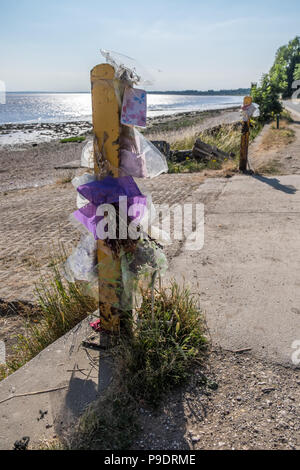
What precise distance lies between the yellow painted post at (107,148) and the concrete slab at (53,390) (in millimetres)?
315

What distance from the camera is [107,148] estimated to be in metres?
2.43

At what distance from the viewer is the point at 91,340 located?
9.01ft

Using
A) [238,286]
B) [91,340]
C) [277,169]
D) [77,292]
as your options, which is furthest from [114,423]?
[277,169]

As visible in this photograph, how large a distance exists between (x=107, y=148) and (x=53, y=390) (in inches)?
64.8

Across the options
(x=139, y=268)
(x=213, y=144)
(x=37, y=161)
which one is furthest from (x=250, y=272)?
(x=37, y=161)

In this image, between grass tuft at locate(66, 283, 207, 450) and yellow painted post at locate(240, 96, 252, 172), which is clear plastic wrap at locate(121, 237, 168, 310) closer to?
grass tuft at locate(66, 283, 207, 450)

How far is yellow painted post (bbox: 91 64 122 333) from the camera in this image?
2305 mm

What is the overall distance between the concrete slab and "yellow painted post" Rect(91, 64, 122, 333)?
1.03ft

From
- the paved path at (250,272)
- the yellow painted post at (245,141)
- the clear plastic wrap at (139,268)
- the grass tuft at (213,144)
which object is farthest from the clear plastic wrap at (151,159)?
the grass tuft at (213,144)

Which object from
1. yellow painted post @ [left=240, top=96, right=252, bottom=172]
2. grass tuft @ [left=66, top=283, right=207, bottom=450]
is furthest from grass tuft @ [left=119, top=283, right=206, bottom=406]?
yellow painted post @ [left=240, top=96, right=252, bottom=172]

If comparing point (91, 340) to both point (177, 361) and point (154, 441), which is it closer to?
point (177, 361)

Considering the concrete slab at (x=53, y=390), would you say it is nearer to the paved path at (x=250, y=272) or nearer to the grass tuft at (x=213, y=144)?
the paved path at (x=250, y=272)

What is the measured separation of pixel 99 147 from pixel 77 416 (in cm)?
171

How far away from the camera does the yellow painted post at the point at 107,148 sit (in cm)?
230
